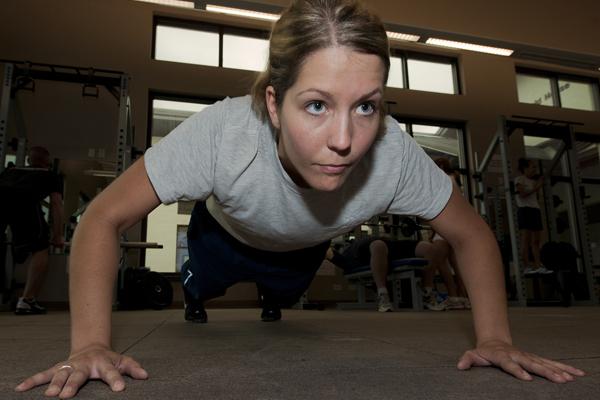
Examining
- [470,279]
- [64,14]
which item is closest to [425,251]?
[470,279]

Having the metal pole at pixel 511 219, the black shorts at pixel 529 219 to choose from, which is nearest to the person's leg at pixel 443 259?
the metal pole at pixel 511 219

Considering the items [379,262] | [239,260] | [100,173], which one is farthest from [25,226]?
[379,262]

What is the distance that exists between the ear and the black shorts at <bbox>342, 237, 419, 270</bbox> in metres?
2.96

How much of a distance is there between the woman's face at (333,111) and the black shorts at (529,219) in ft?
13.8

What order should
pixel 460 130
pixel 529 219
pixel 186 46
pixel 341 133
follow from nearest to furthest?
pixel 341 133 < pixel 529 219 < pixel 186 46 < pixel 460 130

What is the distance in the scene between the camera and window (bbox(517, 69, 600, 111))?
292 inches

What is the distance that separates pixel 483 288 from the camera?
0.96m

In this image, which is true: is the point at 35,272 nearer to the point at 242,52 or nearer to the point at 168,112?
the point at 168,112

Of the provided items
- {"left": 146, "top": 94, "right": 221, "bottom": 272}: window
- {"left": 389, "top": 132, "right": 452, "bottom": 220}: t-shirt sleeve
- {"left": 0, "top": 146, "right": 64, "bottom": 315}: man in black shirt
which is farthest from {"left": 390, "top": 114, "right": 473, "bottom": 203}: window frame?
{"left": 389, "top": 132, "right": 452, "bottom": 220}: t-shirt sleeve

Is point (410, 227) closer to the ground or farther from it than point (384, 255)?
farther from it

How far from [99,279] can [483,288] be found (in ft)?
2.36

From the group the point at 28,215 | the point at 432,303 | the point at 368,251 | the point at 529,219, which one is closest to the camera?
the point at 28,215

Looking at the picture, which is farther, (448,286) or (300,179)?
(448,286)

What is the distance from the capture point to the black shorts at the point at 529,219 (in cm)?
457
